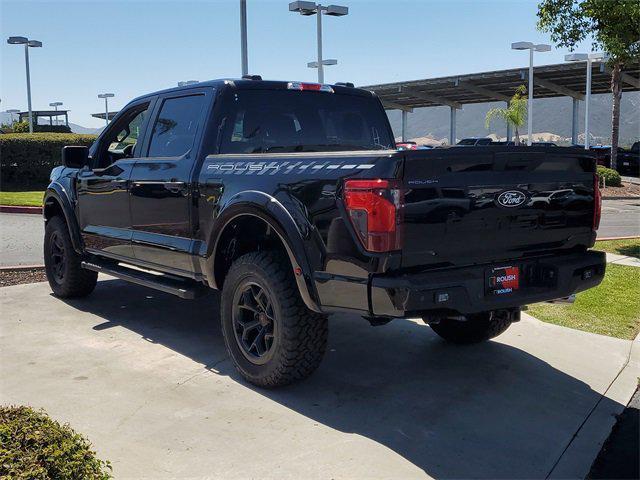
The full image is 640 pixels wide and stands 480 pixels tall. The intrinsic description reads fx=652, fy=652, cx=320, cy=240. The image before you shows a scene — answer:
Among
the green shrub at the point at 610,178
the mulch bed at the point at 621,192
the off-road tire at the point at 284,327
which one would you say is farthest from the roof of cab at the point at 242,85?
the green shrub at the point at 610,178

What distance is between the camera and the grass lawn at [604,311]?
19.0ft

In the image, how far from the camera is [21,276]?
792 centimetres

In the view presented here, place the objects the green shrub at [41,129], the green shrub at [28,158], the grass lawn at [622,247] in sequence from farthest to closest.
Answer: the green shrub at [41,129] < the green shrub at [28,158] < the grass lawn at [622,247]

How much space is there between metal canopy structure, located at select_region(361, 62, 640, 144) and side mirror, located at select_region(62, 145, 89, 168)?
31.5m

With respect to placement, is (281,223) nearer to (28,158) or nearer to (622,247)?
(622,247)

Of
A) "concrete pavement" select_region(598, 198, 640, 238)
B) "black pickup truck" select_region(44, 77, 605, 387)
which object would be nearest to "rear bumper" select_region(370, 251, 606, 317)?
"black pickup truck" select_region(44, 77, 605, 387)

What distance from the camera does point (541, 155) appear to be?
13.2 feet

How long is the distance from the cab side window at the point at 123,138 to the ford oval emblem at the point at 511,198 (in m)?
3.32

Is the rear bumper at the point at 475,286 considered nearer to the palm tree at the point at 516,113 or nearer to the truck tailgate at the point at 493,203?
the truck tailgate at the point at 493,203

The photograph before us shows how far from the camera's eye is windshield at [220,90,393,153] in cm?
506

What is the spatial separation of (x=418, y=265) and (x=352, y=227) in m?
0.42

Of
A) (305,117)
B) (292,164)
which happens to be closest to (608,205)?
(305,117)

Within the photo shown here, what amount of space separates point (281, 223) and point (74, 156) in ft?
10.2

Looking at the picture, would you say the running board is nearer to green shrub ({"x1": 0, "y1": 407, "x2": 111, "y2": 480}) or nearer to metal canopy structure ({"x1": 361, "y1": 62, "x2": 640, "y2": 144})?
green shrub ({"x1": 0, "y1": 407, "x2": 111, "y2": 480})
